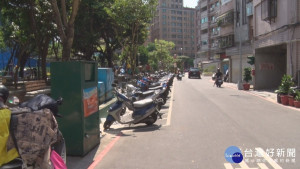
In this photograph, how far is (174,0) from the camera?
428 feet

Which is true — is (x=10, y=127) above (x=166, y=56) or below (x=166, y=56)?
below

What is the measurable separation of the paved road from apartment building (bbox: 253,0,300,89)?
A: 684 centimetres

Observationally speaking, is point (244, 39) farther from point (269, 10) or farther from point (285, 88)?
point (285, 88)

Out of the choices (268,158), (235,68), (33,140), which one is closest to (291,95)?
(268,158)

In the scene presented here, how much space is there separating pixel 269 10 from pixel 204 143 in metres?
15.0

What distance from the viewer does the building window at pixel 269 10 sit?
18239 millimetres

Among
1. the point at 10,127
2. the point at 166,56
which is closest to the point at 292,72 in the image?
the point at 10,127

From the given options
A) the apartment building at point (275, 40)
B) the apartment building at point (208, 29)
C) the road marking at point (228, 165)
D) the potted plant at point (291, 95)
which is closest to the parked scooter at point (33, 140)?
the road marking at point (228, 165)

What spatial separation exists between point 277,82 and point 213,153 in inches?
A: 762

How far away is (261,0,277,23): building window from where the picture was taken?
1824 cm

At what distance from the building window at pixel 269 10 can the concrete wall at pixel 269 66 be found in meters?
2.95

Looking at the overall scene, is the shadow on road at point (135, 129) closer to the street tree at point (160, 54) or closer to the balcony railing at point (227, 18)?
the balcony railing at point (227, 18)

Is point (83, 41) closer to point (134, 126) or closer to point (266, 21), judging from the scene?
point (266, 21)

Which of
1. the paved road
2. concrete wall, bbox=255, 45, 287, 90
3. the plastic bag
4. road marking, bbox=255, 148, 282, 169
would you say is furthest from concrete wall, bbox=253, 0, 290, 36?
the plastic bag
